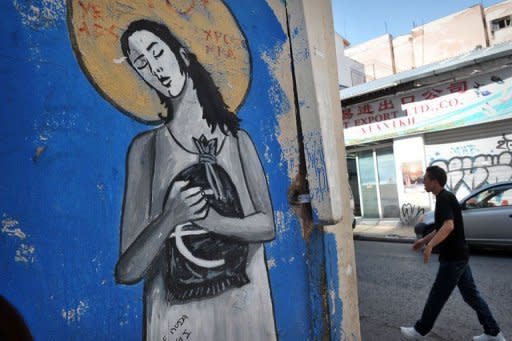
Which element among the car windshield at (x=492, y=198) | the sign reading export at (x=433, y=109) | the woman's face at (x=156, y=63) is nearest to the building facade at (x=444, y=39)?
the sign reading export at (x=433, y=109)

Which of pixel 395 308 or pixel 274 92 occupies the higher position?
pixel 274 92

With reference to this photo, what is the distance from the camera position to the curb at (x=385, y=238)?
368 inches

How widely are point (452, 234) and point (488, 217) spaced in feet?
15.0

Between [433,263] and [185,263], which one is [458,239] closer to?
[185,263]

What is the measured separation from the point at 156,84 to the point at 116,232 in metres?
0.76

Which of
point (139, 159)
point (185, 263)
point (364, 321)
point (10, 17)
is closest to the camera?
point (10, 17)

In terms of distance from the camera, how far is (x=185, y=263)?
5.57 feet

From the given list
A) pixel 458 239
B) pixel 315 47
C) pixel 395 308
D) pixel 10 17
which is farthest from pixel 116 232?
pixel 395 308

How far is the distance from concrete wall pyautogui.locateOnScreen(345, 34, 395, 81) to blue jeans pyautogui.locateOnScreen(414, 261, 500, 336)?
22688mm

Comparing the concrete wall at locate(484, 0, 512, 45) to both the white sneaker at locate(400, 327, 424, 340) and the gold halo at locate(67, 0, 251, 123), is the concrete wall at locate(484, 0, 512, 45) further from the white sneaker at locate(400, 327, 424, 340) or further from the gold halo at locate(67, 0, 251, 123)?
the gold halo at locate(67, 0, 251, 123)

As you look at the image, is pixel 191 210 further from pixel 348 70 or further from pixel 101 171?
pixel 348 70

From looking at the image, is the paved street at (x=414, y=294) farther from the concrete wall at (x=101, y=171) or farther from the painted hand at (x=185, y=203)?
the painted hand at (x=185, y=203)

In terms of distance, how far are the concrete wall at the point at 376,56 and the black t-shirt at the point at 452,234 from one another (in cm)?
2240

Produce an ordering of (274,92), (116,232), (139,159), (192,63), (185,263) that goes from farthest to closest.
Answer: (274,92)
(192,63)
(185,263)
(139,159)
(116,232)
